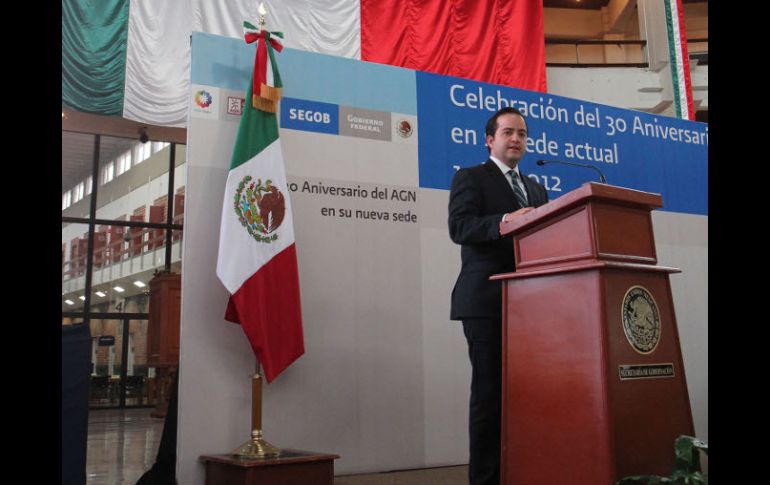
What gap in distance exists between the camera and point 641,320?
6.00 feet

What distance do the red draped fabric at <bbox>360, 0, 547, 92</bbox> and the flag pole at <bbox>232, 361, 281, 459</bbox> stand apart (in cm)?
517

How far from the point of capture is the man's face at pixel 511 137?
2.50 meters

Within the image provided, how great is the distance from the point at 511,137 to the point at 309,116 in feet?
4.89

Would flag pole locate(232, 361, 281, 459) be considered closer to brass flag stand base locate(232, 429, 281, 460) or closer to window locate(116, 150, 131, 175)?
brass flag stand base locate(232, 429, 281, 460)

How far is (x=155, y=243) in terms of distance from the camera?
10594 millimetres

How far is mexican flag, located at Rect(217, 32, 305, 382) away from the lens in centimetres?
315

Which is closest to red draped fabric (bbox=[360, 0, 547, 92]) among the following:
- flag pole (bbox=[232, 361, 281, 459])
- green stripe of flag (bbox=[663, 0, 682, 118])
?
green stripe of flag (bbox=[663, 0, 682, 118])

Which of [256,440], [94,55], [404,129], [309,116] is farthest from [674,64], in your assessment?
[256,440]

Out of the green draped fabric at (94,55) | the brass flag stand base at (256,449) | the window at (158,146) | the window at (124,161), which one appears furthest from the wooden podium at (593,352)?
the window at (124,161)

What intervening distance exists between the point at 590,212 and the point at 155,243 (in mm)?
9694

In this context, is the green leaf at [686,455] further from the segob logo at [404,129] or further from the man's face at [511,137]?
the segob logo at [404,129]

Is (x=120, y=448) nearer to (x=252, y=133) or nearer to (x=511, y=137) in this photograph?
(x=252, y=133)
